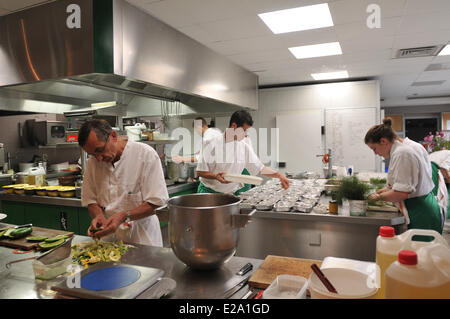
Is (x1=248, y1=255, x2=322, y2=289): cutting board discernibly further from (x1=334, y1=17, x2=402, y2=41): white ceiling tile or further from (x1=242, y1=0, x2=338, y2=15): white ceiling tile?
(x1=334, y1=17, x2=402, y2=41): white ceiling tile

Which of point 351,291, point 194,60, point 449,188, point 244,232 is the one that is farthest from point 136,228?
point 449,188

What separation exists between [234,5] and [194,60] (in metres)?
0.99

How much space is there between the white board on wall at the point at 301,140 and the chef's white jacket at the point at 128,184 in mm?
4724

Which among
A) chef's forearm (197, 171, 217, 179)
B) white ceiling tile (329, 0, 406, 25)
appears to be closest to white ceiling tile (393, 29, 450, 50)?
white ceiling tile (329, 0, 406, 25)

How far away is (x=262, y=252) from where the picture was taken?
264 centimetres

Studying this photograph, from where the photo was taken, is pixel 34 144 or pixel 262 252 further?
pixel 34 144

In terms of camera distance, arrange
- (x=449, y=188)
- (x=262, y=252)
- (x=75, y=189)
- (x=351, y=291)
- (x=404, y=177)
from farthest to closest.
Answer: (x=449, y=188) < (x=75, y=189) < (x=262, y=252) < (x=404, y=177) < (x=351, y=291)

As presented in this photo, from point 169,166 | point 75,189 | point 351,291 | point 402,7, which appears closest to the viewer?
point 351,291

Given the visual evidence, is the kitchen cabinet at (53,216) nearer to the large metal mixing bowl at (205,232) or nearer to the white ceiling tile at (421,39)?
the large metal mixing bowl at (205,232)

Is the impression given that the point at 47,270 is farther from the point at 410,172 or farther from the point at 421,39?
the point at 421,39

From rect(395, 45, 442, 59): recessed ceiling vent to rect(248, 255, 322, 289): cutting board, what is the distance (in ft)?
13.2

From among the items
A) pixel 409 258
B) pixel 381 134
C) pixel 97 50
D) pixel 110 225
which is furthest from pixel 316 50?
pixel 409 258

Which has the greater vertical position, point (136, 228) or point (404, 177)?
point (404, 177)

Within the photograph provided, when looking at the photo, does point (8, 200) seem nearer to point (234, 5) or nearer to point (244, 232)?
point (244, 232)
